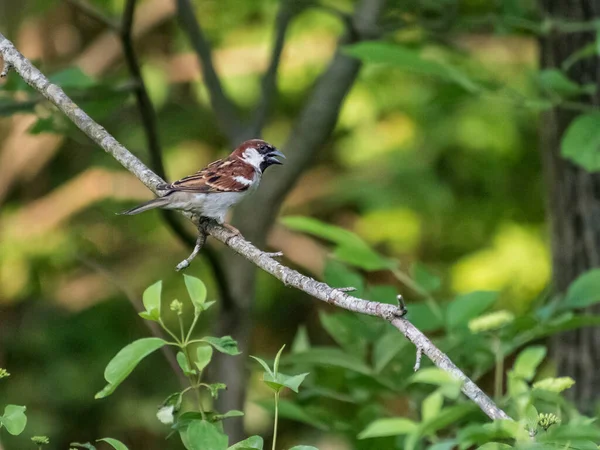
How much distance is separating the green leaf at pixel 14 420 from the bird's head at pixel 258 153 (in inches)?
105

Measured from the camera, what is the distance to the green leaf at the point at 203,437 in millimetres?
1602

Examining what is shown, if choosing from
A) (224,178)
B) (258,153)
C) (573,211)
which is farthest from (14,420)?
(573,211)

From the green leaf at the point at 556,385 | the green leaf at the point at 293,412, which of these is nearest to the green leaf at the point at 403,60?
the green leaf at the point at 293,412

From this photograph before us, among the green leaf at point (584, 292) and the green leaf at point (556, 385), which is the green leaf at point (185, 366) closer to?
the green leaf at point (556, 385)

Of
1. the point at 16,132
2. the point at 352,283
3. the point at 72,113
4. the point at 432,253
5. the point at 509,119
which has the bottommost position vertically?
the point at 352,283

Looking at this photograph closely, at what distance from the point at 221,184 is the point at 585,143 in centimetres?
172

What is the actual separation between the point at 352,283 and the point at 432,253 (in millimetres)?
5490

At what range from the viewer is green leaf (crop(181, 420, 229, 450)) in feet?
5.25

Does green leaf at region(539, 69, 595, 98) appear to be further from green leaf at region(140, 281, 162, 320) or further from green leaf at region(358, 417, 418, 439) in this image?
green leaf at region(358, 417, 418, 439)

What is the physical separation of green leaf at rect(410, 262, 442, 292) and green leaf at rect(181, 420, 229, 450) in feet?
4.96

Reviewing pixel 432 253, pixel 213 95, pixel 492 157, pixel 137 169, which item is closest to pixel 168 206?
pixel 137 169

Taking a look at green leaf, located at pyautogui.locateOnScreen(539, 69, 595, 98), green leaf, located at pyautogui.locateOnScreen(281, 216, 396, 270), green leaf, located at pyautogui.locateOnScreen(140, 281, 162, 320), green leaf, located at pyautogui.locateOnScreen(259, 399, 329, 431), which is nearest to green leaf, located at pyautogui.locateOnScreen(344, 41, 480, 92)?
green leaf, located at pyautogui.locateOnScreen(539, 69, 595, 98)

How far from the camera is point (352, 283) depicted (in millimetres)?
2996

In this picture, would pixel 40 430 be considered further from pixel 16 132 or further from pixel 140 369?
pixel 16 132
